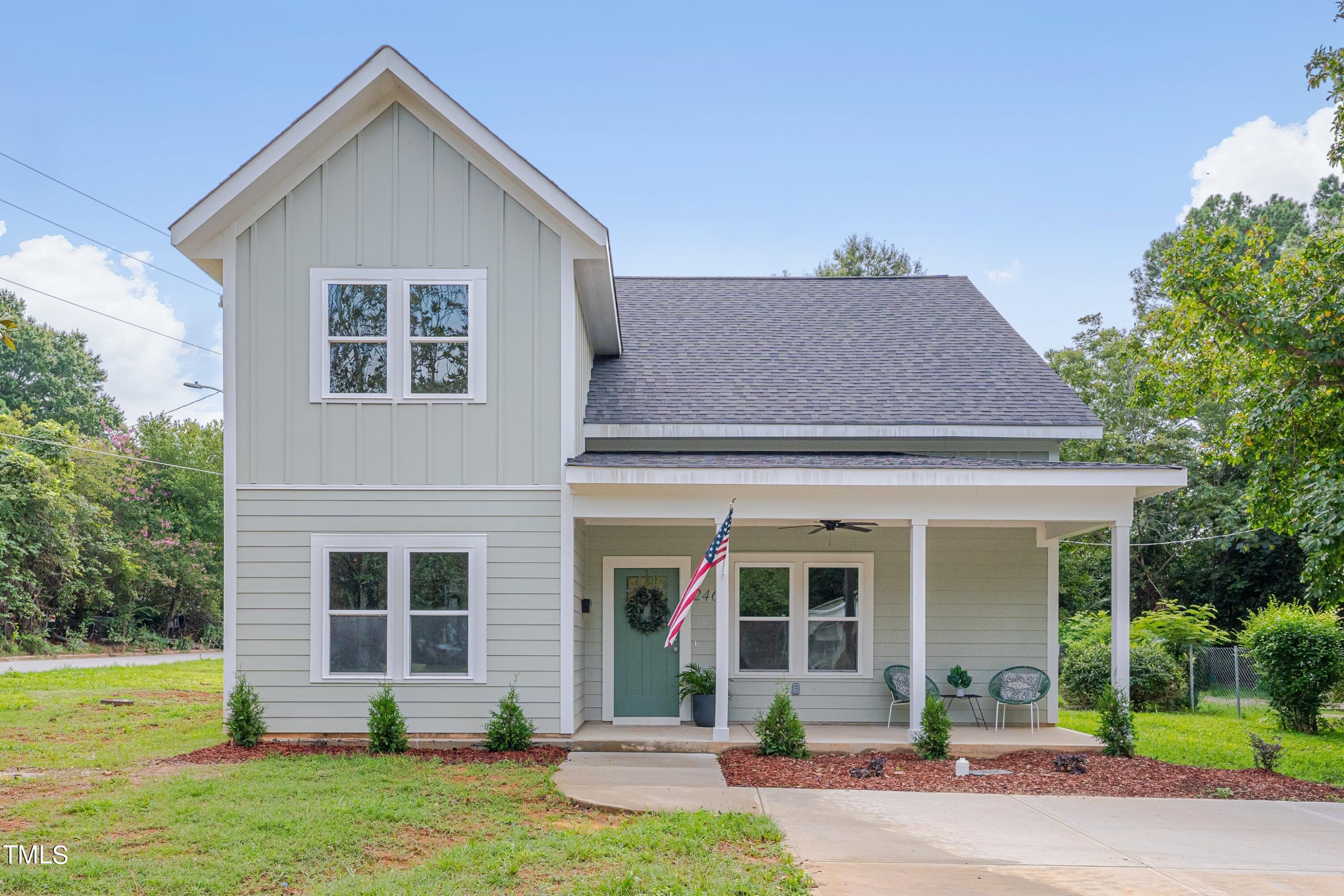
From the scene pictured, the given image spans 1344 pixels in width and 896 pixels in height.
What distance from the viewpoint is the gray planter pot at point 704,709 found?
1140cm

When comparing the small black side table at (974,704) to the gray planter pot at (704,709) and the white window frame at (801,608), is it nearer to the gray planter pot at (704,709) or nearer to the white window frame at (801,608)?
the white window frame at (801,608)

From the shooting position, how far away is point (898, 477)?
10234mm

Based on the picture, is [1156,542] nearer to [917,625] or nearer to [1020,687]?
[1020,687]

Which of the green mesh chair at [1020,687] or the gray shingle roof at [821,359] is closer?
the green mesh chair at [1020,687]

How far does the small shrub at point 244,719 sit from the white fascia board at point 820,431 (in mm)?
4557

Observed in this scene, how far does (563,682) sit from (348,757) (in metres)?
2.13

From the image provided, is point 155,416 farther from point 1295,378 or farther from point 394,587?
point 1295,378

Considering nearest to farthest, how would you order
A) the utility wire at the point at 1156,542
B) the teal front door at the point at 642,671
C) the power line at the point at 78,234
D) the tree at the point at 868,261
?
the teal front door at the point at 642,671, the power line at the point at 78,234, the utility wire at the point at 1156,542, the tree at the point at 868,261

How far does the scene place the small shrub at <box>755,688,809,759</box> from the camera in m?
9.82

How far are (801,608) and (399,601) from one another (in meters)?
4.77

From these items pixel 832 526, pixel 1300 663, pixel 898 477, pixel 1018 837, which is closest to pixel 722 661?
pixel 832 526

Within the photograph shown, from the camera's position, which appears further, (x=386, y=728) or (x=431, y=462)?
(x=431, y=462)

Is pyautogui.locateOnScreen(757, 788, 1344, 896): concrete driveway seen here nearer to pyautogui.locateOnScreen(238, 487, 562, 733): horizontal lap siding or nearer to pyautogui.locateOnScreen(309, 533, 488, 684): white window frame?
pyautogui.locateOnScreen(238, 487, 562, 733): horizontal lap siding

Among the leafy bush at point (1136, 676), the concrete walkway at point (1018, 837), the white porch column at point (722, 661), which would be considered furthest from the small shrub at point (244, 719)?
the leafy bush at point (1136, 676)
